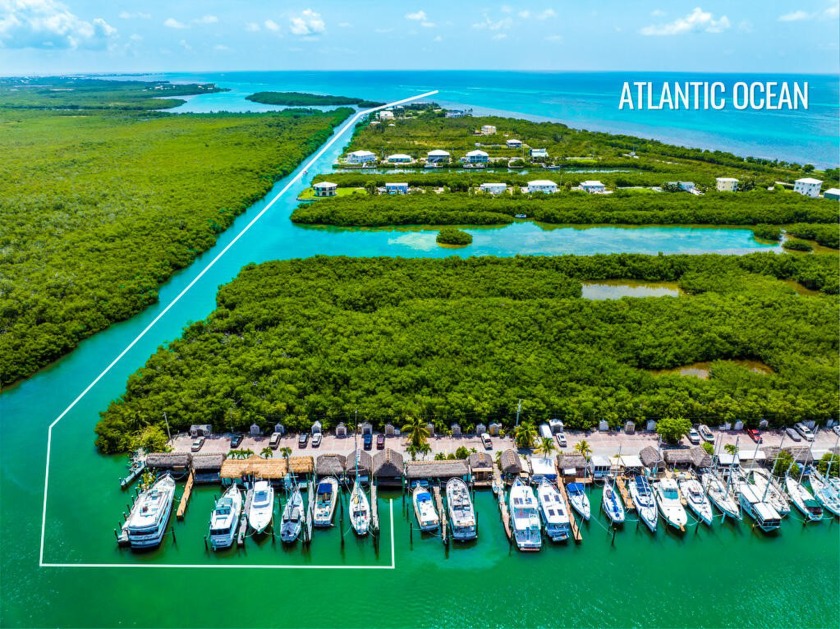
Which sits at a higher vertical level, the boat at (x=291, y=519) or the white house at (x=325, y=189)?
the white house at (x=325, y=189)

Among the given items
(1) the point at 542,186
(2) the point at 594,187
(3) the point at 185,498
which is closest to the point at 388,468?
(3) the point at 185,498

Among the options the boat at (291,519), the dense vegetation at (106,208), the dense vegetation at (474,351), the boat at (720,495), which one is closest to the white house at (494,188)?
the dense vegetation at (474,351)

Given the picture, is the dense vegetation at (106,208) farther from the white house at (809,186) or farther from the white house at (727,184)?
the white house at (809,186)

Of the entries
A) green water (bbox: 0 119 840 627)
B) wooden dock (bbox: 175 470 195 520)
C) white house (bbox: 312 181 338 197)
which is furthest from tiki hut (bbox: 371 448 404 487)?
white house (bbox: 312 181 338 197)

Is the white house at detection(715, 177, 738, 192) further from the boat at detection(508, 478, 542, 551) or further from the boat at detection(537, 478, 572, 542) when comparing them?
the boat at detection(508, 478, 542, 551)

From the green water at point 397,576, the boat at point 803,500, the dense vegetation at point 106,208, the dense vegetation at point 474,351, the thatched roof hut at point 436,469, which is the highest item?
Answer: the dense vegetation at point 106,208

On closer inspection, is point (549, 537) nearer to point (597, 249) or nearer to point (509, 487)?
point (509, 487)

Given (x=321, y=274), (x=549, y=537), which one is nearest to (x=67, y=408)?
(x=321, y=274)
